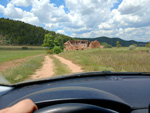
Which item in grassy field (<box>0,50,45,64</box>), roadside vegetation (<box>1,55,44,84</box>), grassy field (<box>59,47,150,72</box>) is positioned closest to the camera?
roadside vegetation (<box>1,55,44,84</box>)

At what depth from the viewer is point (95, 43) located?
231 feet

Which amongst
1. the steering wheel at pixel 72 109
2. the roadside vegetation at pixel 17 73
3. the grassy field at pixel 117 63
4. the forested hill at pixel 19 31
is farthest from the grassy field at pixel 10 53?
the steering wheel at pixel 72 109

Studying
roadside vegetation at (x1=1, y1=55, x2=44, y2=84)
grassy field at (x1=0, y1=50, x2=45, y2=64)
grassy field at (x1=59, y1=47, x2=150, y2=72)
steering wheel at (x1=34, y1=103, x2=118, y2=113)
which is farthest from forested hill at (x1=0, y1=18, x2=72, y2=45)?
steering wheel at (x1=34, y1=103, x2=118, y2=113)

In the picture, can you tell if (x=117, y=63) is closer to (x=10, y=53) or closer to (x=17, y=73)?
(x=17, y=73)

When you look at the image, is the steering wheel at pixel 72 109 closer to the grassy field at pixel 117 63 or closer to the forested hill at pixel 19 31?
the forested hill at pixel 19 31

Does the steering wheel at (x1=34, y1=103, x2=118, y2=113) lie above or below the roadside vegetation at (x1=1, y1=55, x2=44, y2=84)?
above

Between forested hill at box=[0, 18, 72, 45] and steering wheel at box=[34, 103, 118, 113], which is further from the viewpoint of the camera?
forested hill at box=[0, 18, 72, 45]

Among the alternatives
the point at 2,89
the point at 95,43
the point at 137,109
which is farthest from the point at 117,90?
the point at 95,43

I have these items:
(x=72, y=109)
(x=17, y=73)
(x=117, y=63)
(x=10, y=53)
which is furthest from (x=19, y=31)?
(x=10, y=53)

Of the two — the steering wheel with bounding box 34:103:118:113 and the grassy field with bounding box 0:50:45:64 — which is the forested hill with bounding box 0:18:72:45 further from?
the steering wheel with bounding box 34:103:118:113

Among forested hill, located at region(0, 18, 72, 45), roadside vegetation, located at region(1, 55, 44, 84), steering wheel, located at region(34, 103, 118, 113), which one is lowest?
roadside vegetation, located at region(1, 55, 44, 84)

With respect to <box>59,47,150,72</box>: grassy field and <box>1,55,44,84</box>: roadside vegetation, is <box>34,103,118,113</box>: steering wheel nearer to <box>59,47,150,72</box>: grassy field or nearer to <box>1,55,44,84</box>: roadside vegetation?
<box>1,55,44,84</box>: roadside vegetation

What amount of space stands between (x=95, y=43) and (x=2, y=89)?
70040 mm

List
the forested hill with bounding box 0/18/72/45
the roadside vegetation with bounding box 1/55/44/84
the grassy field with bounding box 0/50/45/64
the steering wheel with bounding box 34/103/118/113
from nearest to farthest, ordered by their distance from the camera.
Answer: the steering wheel with bounding box 34/103/118/113 → the roadside vegetation with bounding box 1/55/44/84 → the forested hill with bounding box 0/18/72/45 → the grassy field with bounding box 0/50/45/64
